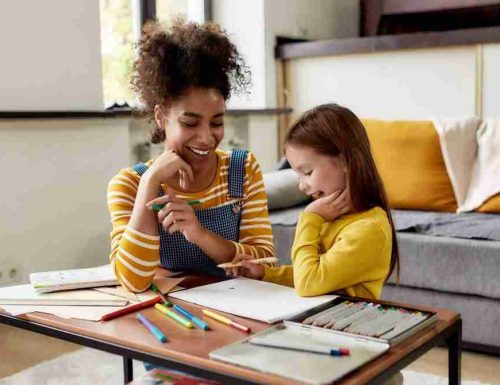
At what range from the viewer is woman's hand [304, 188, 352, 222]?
4.07 feet

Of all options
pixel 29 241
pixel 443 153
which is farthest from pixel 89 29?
pixel 443 153

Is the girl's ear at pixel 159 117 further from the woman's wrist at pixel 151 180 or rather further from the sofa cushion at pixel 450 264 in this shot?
the sofa cushion at pixel 450 264

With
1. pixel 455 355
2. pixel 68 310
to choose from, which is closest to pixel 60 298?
pixel 68 310

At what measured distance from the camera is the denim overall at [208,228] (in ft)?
4.61

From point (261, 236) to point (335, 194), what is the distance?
0.28m

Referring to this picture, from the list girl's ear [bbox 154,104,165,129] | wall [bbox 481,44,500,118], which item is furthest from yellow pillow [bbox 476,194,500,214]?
girl's ear [bbox 154,104,165,129]

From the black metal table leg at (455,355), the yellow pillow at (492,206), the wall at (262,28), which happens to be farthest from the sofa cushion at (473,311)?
the wall at (262,28)

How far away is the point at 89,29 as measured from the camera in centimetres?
281

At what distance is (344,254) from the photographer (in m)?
1.14

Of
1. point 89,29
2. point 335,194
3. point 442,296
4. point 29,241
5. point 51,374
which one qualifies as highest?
point 89,29

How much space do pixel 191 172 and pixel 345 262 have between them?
0.39 meters

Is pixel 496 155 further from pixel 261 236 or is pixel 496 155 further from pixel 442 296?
pixel 261 236

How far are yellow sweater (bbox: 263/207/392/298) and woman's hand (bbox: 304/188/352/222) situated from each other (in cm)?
1

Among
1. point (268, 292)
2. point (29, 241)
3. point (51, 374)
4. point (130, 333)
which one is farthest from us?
point (29, 241)
